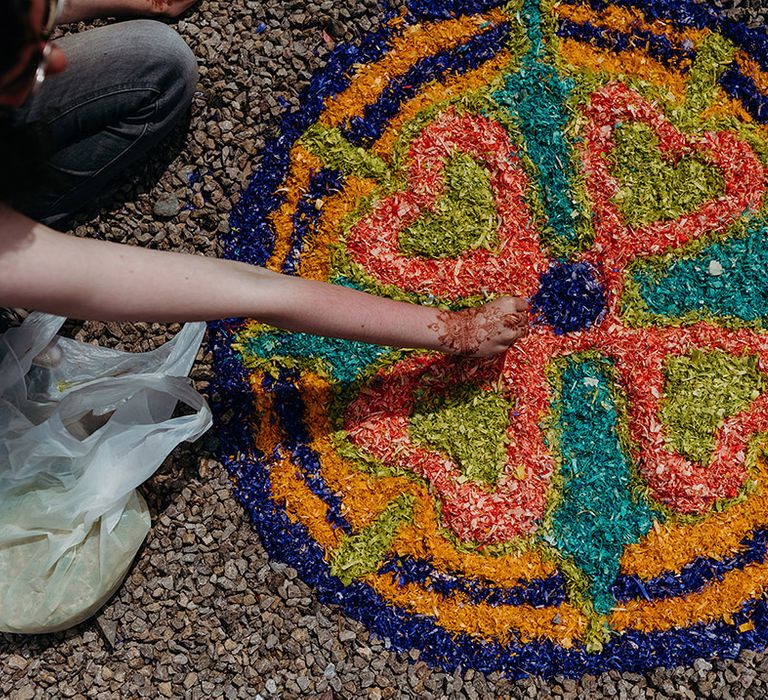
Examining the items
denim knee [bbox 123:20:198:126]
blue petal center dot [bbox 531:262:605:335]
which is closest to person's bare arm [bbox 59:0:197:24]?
denim knee [bbox 123:20:198:126]

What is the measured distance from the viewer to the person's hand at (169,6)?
2.12 meters

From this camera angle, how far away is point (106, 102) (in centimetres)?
191

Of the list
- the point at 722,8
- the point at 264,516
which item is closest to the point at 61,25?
the point at 264,516

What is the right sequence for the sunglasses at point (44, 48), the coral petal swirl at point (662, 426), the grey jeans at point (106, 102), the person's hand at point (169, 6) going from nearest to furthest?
the sunglasses at point (44, 48) < the grey jeans at point (106, 102) < the coral petal swirl at point (662, 426) < the person's hand at point (169, 6)

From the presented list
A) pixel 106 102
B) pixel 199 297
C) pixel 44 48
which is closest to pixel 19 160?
pixel 44 48

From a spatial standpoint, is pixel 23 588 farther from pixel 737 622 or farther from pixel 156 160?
pixel 737 622

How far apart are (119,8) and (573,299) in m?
1.57

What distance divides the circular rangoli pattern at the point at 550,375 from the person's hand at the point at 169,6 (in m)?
0.60

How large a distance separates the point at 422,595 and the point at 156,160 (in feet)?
4.97

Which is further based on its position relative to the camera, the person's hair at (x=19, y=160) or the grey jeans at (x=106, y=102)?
the grey jeans at (x=106, y=102)

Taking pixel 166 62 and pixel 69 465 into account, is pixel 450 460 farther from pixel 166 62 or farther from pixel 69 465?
pixel 166 62

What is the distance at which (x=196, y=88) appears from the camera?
2.15m

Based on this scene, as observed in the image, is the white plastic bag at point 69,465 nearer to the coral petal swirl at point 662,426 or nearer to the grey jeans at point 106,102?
the grey jeans at point 106,102

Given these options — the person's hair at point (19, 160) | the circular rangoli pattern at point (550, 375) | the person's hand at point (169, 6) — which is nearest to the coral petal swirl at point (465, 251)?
the circular rangoli pattern at point (550, 375)
